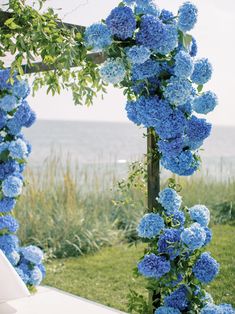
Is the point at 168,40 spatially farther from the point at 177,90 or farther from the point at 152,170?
the point at 152,170

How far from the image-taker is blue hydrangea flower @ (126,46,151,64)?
7.42ft

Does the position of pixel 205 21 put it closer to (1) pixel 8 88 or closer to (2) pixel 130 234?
(2) pixel 130 234

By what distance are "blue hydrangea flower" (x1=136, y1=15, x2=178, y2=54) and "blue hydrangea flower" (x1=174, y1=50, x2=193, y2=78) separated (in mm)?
54

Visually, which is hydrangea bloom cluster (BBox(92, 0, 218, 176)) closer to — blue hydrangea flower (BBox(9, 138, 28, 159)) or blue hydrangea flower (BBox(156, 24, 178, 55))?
blue hydrangea flower (BBox(156, 24, 178, 55))

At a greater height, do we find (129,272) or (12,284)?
(12,284)

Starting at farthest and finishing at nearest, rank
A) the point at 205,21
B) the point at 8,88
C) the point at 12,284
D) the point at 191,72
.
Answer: the point at 205,21 < the point at 8,88 < the point at 12,284 < the point at 191,72

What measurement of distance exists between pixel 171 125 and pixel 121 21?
49 centimetres

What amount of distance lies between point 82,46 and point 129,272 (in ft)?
11.5

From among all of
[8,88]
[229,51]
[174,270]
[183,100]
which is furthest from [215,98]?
[229,51]

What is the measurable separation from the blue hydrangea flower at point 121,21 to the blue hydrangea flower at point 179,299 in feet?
3.91

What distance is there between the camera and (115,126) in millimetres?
43000

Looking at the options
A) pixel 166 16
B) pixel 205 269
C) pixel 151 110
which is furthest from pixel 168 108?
pixel 205 269

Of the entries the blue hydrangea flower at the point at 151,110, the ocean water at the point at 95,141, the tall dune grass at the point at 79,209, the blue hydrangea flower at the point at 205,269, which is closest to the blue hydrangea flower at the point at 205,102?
the blue hydrangea flower at the point at 151,110

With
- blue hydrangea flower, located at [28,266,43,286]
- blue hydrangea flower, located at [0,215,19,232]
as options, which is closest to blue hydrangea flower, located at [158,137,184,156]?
blue hydrangea flower, located at [0,215,19,232]
